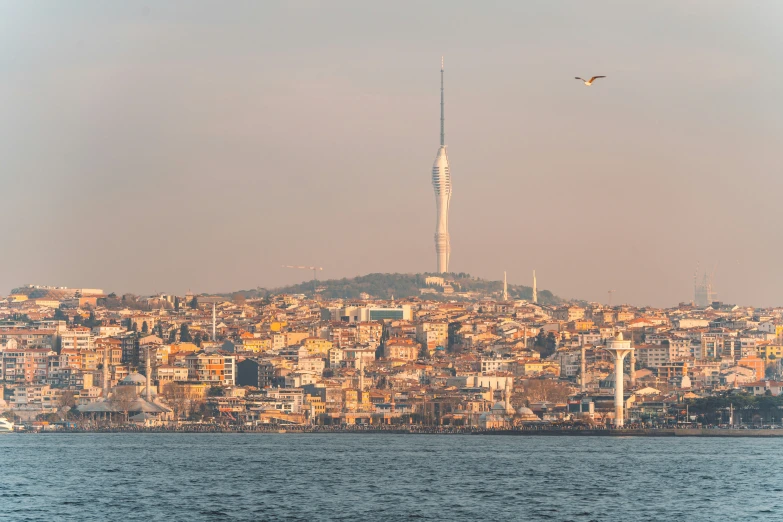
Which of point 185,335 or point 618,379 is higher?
point 185,335

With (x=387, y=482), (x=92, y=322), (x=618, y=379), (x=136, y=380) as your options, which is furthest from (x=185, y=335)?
(x=387, y=482)

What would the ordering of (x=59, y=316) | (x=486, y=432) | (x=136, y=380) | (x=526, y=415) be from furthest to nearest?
(x=59, y=316) < (x=136, y=380) < (x=526, y=415) < (x=486, y=432)

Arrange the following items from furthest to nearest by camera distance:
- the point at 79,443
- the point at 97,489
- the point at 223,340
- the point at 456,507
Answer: the point at 223,340 < the point at 79,443 < the point at 97,489 < the point at 456,507

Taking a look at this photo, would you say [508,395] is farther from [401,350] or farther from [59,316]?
[59,316]

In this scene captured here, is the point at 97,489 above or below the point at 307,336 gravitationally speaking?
below

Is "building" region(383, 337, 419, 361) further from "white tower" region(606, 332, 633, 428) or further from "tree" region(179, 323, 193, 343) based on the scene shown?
"white tower" region(606, 332, 633, 428)

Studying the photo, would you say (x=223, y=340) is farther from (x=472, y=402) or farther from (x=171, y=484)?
(x=171, y=484)

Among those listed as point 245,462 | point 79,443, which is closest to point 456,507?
point 245,462
